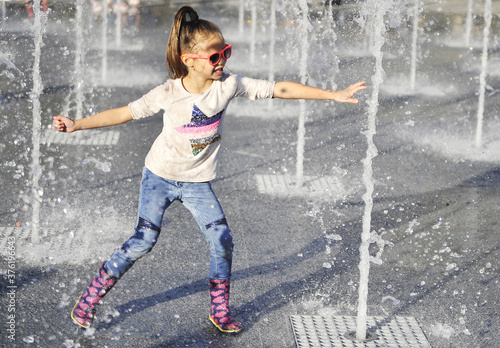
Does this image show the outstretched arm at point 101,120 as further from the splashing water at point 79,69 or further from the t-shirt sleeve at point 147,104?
the splashing water at point 79,69

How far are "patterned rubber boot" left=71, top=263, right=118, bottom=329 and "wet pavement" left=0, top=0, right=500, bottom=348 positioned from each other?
0.20ft

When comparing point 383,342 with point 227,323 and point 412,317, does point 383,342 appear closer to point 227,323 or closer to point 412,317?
point 412,317

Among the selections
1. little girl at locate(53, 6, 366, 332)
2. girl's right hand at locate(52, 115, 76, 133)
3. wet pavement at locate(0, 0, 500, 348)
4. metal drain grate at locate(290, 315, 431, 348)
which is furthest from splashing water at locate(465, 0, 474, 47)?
girl's right hand at locate(52, 115, 76, 133)

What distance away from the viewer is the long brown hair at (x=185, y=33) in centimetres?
349

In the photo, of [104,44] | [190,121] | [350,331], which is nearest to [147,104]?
[190,121]

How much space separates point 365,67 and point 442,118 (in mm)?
4154

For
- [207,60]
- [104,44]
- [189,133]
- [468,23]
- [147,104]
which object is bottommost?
[468,23]

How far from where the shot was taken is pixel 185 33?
11.5 feet

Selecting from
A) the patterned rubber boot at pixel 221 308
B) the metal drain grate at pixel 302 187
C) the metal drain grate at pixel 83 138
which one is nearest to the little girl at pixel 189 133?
the patterned rubber boot at pixel 221 308

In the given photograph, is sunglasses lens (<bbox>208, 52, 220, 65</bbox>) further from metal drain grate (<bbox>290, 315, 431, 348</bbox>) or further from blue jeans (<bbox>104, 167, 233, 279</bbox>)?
metal drain grate (<bbox>290, 315, 431, 348</bbox>)

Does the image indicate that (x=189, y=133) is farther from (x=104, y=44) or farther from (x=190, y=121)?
(x=104, y=44)

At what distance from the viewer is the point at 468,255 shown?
15.9 ft

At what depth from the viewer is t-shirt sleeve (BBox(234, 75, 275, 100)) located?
3625mm

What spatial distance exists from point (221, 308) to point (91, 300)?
0.62 m
